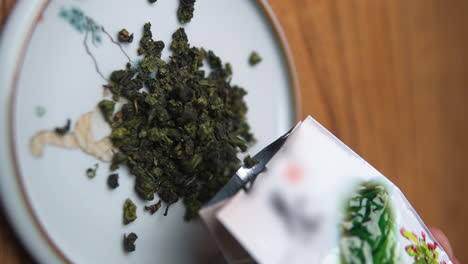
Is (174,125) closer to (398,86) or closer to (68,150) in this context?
(68,150)

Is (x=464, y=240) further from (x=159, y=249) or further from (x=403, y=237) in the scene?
(x=159, y=249)

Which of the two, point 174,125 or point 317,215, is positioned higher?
point 174,125

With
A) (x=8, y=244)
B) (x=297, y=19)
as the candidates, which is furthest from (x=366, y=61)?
(x=8, y=244)

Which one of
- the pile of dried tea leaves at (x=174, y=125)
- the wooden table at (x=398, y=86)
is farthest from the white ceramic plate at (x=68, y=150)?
the wooden table at (x=398, y=86)

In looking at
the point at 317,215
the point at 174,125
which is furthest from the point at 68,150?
the point at 317,215

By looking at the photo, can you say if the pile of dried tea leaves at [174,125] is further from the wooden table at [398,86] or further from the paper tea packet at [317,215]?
the wooden table at [398,86]

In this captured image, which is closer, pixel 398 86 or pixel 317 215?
pixel 317 215

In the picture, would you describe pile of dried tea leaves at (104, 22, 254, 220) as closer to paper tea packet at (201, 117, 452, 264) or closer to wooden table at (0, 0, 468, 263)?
paper tea packet at (201, 117, 452, 264)
